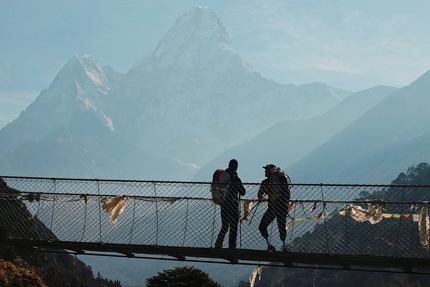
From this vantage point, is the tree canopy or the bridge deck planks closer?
the bridge deck planks

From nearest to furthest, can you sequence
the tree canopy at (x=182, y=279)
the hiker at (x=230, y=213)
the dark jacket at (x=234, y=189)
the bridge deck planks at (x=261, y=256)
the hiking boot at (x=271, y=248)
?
the bridge deck planks at (x=261, y=256)
the hiking boot at (x=271, y=248)
the dark jacket at (x=234, y=189)
the hiker at (x=230, y=213)
the tree canopy at (x=182, y=279)

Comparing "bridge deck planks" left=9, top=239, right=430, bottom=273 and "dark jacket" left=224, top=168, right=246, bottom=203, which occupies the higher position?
"dark jacket" left=224, top=168, right=246, bottom=203

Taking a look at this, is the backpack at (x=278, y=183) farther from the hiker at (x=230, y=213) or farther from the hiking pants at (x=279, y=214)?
the hiker at (x=230, y=213)

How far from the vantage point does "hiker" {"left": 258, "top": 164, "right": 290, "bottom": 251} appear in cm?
1221

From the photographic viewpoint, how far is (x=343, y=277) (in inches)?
3014

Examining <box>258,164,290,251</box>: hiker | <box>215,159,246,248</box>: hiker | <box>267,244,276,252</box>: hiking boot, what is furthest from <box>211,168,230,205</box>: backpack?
<box>267,244,276,252</box>: hiking boot

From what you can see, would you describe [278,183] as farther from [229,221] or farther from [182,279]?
[182,279]

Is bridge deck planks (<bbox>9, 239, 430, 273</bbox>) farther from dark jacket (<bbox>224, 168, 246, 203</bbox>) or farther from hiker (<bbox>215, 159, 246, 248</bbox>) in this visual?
dark jacket (<bbox>224, 168, 246, 203</bbox>)

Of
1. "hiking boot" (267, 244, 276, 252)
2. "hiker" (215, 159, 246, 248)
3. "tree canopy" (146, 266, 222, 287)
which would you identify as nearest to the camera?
"hiking boot" (267, 244, 276, 252)

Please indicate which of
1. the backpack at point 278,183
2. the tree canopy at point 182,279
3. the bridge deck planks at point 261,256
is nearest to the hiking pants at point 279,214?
the backpack at point 278,183

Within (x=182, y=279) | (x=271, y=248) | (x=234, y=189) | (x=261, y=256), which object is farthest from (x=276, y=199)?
(x=182, y=279)

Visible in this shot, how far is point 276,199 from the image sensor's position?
12.3 metres

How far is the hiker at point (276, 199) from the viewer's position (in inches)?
481

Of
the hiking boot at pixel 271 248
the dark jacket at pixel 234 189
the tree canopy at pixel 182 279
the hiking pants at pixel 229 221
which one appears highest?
the dark jacket at pixel 234 189
